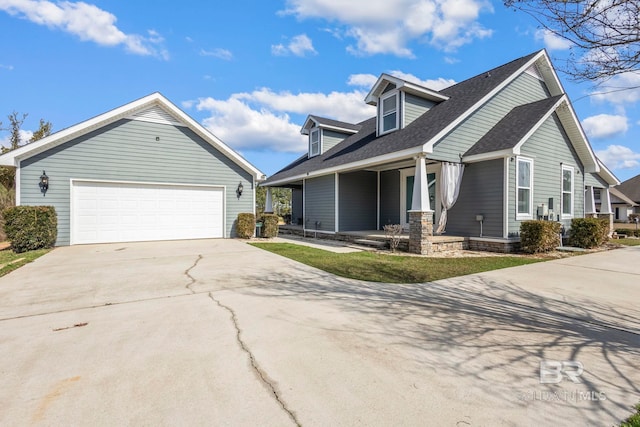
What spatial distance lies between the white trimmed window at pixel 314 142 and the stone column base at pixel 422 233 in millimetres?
9091

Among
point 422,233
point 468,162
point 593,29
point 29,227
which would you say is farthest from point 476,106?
point 29,227

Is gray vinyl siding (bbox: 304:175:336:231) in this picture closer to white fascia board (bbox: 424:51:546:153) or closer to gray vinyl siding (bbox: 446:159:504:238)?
gray vinyl siding (bbox: 446:159:504:238)

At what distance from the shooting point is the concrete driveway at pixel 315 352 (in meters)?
2.08

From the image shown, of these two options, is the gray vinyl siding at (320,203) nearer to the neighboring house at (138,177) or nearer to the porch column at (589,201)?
the neighboring house at (138,177)

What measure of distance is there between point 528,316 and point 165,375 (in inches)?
167

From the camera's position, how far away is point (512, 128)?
1009 cm

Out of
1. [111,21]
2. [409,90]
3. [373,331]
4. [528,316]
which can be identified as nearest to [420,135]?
[409,90]

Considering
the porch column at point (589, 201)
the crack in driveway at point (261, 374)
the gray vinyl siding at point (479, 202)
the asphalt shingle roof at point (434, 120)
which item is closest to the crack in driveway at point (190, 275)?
the crack in driveway at point (261, 374)

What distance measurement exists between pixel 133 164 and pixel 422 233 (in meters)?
10.7

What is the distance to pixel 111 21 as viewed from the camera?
33.4 feet

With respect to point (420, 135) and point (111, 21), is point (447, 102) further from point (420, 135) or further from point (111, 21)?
point (111, 21)

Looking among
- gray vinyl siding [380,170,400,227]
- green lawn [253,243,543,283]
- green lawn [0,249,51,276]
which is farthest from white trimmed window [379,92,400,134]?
green lawn [0,249,51,276]

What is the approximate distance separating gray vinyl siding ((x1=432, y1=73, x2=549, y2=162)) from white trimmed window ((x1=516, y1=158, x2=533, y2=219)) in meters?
1.67

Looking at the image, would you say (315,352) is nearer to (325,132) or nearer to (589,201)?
(325,132)
